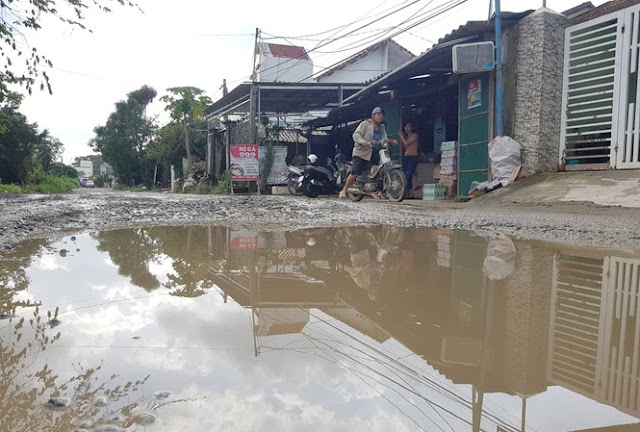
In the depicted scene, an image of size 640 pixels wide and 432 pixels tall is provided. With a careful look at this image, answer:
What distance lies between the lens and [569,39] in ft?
24.7

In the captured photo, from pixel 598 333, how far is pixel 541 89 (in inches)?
271

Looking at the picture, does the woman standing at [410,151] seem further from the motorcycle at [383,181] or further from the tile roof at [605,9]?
the tile roof at [605,9]

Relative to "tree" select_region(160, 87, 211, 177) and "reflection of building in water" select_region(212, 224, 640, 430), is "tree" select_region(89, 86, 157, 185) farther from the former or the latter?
"reflection of building in water" select_region(212, 224, 640, 430)

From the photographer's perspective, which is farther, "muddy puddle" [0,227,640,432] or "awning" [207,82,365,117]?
"awning" [207,82,365,117]

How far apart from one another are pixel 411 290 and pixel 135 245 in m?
2.34

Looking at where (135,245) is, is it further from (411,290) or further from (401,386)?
(401,386)

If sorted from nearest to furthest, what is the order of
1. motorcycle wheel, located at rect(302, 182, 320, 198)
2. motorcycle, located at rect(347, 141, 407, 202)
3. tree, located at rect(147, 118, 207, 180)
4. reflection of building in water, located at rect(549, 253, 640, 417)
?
reflection of building in water, located at rect(549, 253, 640, 417)
motorcycle, located at rect(347, 141, 407, 202)
motorcycle wheel, located at rect(302, 182, 320, 198)
tree, located at rect(147, 118, 207, 180)

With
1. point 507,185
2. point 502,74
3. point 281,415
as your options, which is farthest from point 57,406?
point 502,74

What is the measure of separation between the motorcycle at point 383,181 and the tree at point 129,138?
1040 inches

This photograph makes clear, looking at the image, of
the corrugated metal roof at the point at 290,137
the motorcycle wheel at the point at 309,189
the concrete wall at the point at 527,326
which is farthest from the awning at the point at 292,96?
the concrete wall at the point at 527,326

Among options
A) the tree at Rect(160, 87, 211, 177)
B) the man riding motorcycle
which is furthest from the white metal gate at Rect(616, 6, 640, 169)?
the tree at Rect(160, 87, 211, 177)

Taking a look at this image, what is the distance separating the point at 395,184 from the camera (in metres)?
8.14

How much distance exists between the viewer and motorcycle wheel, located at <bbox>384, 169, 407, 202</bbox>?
802cm

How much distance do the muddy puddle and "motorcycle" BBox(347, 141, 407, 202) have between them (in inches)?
207
